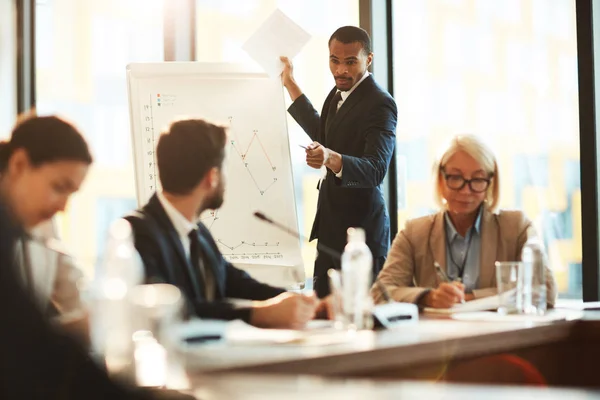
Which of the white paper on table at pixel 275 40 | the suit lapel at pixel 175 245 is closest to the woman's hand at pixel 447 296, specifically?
the suit lapel at pixel 175 245

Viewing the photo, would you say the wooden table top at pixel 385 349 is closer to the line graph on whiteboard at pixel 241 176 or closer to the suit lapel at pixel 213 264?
the suit lapel at pixel 213 264

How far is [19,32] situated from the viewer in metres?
5.68

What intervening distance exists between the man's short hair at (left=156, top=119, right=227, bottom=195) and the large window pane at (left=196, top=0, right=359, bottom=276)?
6.12 ft

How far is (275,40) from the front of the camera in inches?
158

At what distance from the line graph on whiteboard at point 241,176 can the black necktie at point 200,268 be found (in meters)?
1.39

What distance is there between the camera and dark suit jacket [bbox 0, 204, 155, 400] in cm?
111

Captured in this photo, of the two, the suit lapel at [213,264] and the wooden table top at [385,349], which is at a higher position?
the suit lapel at [213,264]

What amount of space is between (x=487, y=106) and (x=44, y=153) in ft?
8.11

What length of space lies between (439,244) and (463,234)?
118 mm

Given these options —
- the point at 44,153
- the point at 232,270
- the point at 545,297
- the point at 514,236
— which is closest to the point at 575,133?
the point at 514,236

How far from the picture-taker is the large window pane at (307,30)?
459 cm

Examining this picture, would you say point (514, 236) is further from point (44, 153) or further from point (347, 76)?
point (44, 153)

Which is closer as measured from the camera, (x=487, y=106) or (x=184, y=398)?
(x=184, y=398)

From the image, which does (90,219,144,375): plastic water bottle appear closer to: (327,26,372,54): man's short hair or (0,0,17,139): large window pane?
(327,26,372,54): man's short hair
